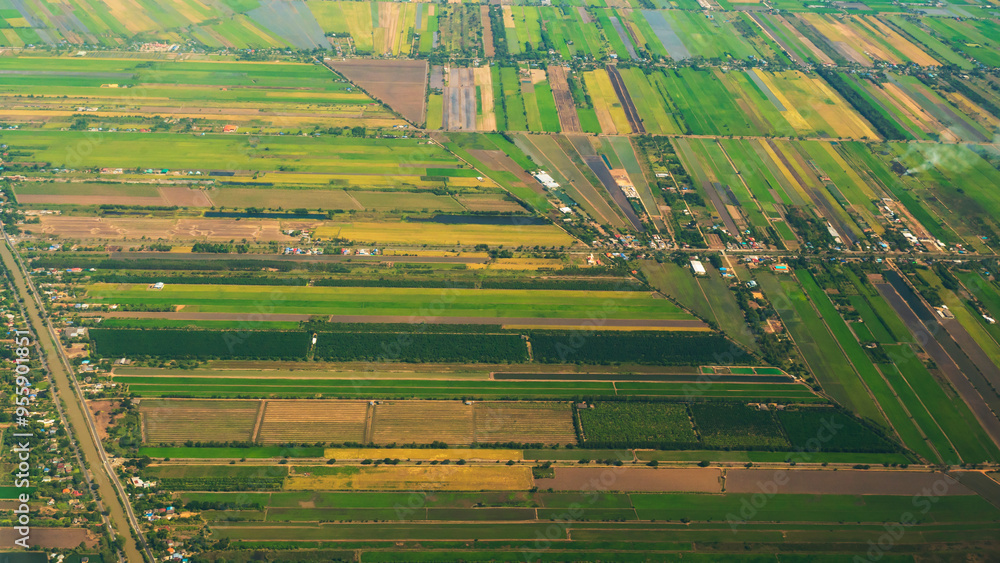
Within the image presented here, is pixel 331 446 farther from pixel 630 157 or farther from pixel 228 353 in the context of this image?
pixel 630 157

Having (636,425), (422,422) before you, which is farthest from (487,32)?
(636,425)

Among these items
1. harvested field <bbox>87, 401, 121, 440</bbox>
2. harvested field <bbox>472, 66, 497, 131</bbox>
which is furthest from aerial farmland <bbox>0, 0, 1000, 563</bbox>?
harvested field <bbox>472, 66, 497, 131</bbox>

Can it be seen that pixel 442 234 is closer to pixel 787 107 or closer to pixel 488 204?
pixel 488 204

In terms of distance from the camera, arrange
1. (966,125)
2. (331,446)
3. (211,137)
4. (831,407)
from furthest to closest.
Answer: (966,125)
(211,137)
(831,407)
(331,446)

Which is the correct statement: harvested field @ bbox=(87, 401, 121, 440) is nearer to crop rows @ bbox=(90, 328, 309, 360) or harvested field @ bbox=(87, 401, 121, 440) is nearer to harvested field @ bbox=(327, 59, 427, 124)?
crop rows @ bbox=(90, 328, 309, 360)

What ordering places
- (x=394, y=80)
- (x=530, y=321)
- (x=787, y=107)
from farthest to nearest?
(x=394, y=80) → (x=787, y=107) → (x=530, y=321)

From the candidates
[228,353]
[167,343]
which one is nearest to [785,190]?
[228,353]
